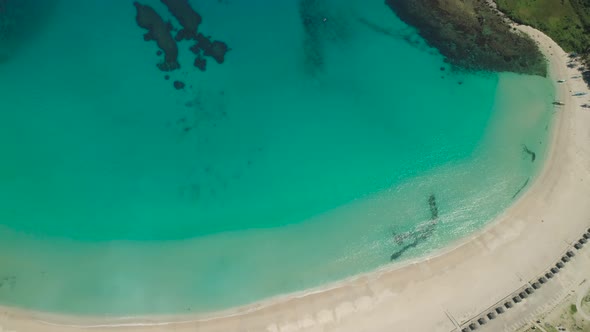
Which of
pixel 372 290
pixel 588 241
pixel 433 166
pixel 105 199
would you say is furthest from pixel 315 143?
pixel 588 241

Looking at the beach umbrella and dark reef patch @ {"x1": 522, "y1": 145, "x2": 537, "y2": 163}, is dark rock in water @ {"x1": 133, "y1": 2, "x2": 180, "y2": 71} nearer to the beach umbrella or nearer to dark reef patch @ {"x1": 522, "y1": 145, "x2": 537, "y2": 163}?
dark reef patch @ {"x1": 522, "y1": 145, "x2": 537, "y2": 163}

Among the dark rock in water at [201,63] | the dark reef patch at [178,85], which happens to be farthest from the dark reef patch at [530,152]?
the dark reef patch at [178,85]

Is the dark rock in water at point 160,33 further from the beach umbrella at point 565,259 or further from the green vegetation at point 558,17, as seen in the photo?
the beach umbrella at point 565,259

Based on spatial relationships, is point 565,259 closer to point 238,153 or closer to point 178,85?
point 238,153

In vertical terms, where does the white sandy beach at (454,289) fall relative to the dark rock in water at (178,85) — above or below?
below

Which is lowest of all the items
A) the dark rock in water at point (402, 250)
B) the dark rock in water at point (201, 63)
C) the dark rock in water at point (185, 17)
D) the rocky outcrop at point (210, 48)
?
the dark rock in water at point (402, 250)

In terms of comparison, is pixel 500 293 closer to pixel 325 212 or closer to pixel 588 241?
pixel 588 241

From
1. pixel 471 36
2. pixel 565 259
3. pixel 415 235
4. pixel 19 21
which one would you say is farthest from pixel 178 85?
pixel 565 259

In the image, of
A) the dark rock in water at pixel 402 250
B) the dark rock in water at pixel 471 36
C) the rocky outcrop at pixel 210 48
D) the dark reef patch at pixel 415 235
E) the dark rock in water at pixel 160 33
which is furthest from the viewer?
the dark rock in water at pixel 471 36
